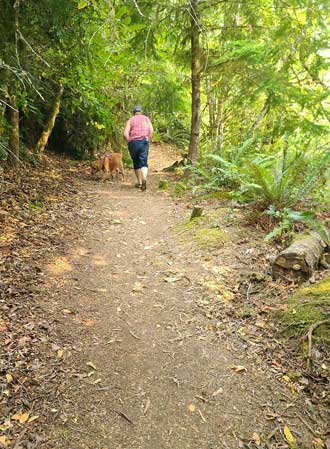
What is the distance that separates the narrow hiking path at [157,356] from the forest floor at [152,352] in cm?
1

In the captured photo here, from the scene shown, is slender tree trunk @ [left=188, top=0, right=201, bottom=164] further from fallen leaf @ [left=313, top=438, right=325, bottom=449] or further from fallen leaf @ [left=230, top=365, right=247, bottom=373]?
fallen leaf @ [left=313, top=438, right=325, bottom=449]

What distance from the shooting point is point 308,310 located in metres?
3.59

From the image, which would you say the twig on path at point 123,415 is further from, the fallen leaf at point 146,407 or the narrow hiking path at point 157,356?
the fallen leaf at point 146,407

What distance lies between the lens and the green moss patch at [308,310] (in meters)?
3.45

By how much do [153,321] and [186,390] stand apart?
974 millimetres

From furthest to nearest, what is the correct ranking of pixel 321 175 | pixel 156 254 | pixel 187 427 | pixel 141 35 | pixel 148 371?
pixel 141 35 → pixel 321 175 → pixel 156 254 → pixel 148 371 → pixel 187 427

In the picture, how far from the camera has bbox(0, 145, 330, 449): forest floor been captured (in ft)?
8.44

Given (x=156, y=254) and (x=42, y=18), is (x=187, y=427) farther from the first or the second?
(x=42, y=18)

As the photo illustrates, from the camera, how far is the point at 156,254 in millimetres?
5438

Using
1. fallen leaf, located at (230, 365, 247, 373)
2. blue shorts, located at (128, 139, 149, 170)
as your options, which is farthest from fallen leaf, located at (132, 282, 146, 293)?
blue shorts, located at (128, 139, 149, 170)

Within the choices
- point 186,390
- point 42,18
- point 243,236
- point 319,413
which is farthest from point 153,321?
point 42,18

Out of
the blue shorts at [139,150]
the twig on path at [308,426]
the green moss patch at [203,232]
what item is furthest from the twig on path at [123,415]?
the blue shorts at [139,150]

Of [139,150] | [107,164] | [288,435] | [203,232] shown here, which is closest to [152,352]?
[288,435]

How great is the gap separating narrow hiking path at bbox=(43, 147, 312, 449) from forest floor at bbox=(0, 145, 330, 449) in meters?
0.01
